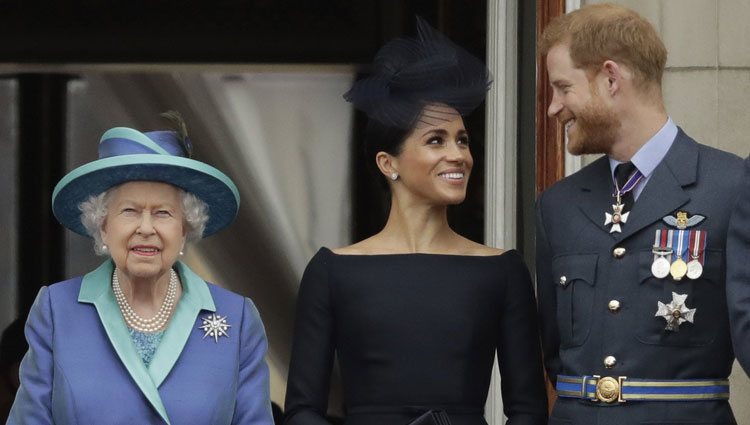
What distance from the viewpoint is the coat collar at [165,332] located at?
4.34 meters

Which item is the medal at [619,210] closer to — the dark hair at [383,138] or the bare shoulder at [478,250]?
the bare shoulder at [478,250]

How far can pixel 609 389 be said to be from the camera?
435 centimetres

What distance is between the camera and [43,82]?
7.62 meters

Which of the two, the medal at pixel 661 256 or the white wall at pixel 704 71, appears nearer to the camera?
the medal at pixel 661 256

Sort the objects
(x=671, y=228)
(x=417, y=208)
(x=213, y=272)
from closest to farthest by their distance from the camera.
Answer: (x=671, y=228) < (x=417, y=208) < (x=213, y=272)

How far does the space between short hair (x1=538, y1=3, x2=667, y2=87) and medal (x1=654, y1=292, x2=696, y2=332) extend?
557 mm

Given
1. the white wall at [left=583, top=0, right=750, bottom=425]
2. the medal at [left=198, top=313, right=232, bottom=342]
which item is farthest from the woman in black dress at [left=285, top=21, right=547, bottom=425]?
the white wall at [left=583, top=0, right=750, bottom=425]

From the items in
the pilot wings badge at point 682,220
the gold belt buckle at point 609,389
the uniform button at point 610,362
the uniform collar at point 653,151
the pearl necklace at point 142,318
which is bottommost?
the gold belt buckle at point 609,389

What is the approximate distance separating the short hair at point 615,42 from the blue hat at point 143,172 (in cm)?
95

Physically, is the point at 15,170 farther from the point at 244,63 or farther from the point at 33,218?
the point at 244,63

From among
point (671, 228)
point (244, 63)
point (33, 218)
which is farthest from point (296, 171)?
point (671, 228)

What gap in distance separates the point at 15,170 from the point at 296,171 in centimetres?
119

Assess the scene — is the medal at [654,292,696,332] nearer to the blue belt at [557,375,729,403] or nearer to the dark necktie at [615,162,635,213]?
the blue belt at [557,375,729,403]

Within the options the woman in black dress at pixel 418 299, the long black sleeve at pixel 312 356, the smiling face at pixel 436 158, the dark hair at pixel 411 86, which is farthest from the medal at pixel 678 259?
the long black sleeve at pixel 312 356
